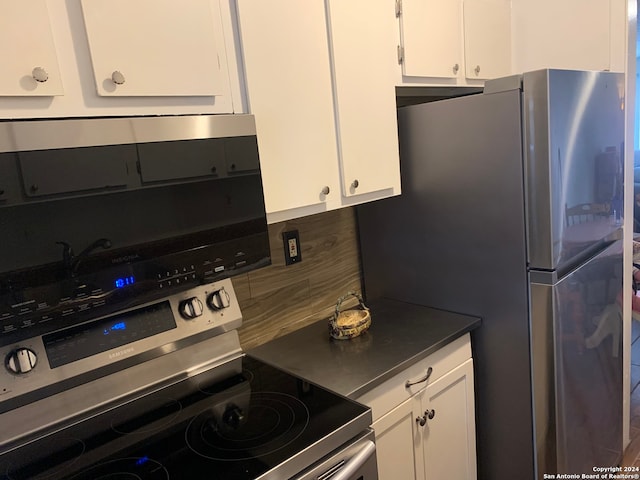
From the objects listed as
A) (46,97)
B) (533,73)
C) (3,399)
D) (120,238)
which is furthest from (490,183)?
(3,399)

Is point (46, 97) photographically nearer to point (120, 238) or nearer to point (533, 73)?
point (120, 238)

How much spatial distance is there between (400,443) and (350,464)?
0.41 metres

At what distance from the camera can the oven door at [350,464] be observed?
1055mm

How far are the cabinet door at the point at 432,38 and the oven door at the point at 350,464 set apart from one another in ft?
3.93

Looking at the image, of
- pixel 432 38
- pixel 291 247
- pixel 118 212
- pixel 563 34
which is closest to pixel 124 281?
pixel 118 212

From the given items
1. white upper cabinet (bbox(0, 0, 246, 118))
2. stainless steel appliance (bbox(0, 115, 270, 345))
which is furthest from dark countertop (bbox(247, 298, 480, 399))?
white upper cabinet (bbox(0, 0, 246, 118))

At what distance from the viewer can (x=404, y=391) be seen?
1.45 meters

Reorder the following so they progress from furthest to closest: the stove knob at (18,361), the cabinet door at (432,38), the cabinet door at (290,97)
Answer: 1. the cabinet door at (432,38)
2. the cabinet door at (290,97)
3. the stove knob at (18,361)

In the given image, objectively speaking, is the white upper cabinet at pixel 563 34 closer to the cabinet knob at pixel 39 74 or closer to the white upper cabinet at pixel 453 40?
the white upper cabinet at pixel 453 40

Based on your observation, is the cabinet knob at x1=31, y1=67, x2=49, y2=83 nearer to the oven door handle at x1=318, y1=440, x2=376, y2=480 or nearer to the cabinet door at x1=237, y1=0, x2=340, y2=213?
the cabinet door at x1=237, y1=0, x2=340, y2=213

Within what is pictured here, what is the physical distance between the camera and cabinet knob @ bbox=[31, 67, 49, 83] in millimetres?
898

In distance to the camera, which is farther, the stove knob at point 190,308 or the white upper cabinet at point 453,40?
the white upper cabinet at point 453,40

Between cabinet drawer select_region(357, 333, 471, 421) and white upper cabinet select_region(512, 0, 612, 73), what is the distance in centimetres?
125

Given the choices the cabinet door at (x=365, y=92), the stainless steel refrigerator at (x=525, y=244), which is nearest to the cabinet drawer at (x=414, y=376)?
the stainless steel refrigerator at (x=525, y=244)
